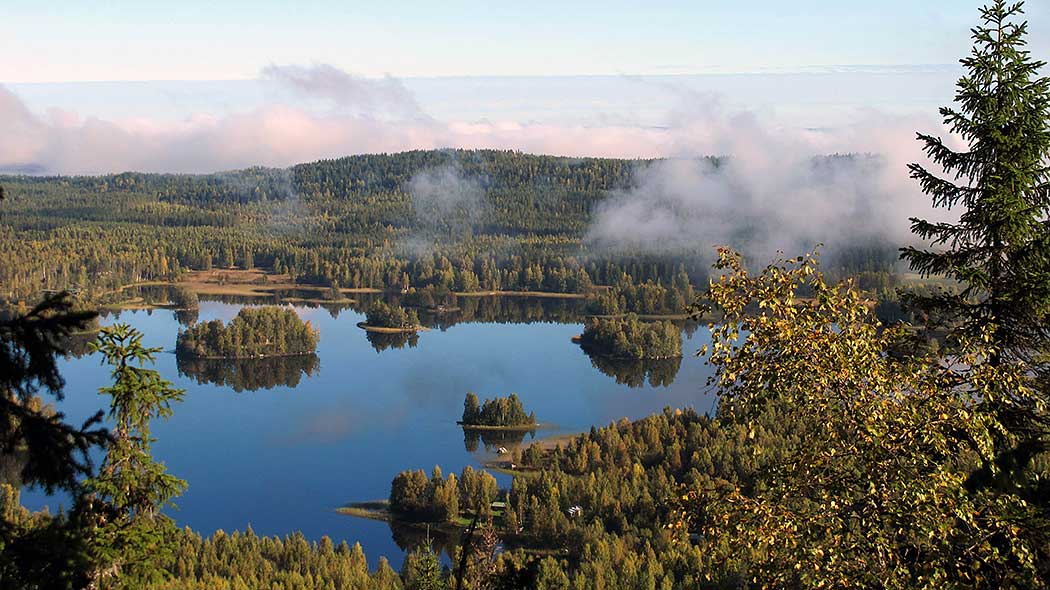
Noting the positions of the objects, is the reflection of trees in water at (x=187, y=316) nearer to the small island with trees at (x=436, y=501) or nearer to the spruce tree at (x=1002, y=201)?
the small island with trees at (x=436, y=501)

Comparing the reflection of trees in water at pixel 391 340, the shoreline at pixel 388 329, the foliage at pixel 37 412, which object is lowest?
the reflection of trees in water at pixel 391 340

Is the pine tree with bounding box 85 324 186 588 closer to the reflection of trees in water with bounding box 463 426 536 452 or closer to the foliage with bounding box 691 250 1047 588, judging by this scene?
the foliage with bounding box 691 250 1047 588

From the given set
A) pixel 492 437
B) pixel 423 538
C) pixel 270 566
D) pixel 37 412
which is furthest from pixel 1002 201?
pixel 492 437

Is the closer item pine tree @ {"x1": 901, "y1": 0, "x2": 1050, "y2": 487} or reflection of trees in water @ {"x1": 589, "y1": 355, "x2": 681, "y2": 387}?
pine tree @ {"x1": 901, "y1": 0, "x2": 1050, "y2": 487}

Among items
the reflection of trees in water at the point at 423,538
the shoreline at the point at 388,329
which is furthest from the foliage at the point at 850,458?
the shoreline at the point at 388,329

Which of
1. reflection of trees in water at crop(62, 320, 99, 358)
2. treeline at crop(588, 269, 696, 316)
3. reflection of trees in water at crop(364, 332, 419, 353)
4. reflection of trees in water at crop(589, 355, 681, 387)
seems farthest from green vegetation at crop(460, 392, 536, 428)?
treeline at crop(588, 269, 696, 316)

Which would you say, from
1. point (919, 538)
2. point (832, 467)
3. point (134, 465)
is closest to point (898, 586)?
point (919, 538)

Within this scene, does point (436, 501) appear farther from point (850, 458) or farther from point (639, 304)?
point (639, 304)

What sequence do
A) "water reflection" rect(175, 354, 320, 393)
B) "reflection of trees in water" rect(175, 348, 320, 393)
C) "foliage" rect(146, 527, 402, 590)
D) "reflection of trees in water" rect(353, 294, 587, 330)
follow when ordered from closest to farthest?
"foliage" rect(146, 527, 402, 590) → "water reflection" rect(175, 354, 320, 393) → "reflection of trees in water" rect(175, 348, 320, 393) → "reflection of trees in water" rect(353, 294, 587, 330)
